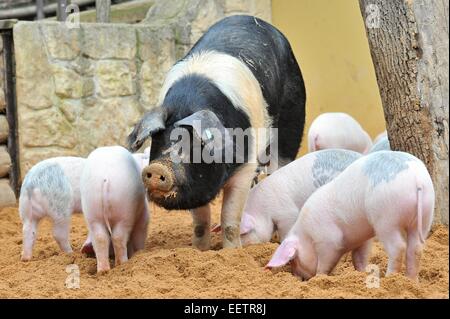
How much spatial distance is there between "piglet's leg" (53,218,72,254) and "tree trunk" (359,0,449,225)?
2111mm

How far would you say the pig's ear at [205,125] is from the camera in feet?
15.5

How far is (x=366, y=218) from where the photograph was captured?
4.37 metres

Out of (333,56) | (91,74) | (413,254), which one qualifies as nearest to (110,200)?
(413,254)

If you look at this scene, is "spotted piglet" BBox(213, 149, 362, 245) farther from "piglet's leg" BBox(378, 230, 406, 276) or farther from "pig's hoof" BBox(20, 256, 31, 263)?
"pig's hoof" BBox(20, 256, 31, 263)

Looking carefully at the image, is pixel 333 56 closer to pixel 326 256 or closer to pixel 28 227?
pixel 28 227

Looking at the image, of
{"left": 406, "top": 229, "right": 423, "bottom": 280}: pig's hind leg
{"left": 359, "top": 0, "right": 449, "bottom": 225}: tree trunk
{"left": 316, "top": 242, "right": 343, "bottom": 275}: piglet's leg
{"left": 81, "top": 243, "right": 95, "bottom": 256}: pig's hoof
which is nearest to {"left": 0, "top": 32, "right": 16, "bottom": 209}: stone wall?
{"left": 81, "top": 243, "right": 95, "bottom": 256}: pig's hoof

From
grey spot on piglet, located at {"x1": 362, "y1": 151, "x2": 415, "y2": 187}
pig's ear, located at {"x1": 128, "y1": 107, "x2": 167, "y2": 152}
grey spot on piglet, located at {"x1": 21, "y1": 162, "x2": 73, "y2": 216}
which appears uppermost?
pig's ear, located at {"x1": 128, "y1": 107, "x2": 167, "y2": 152}

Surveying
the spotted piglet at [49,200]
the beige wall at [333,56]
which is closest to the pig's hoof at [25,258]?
the spotted piglet at [49,200]

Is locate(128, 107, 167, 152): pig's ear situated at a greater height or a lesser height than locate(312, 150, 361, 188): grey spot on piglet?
greater

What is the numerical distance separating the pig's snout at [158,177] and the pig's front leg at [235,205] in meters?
0.70

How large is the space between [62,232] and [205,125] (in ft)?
4.31

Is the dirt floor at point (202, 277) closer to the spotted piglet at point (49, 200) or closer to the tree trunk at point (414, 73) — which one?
the spotted piglet at point (49, 200)

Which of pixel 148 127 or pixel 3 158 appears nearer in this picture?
pixel 148 127

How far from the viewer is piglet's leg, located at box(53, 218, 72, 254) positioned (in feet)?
17.7
